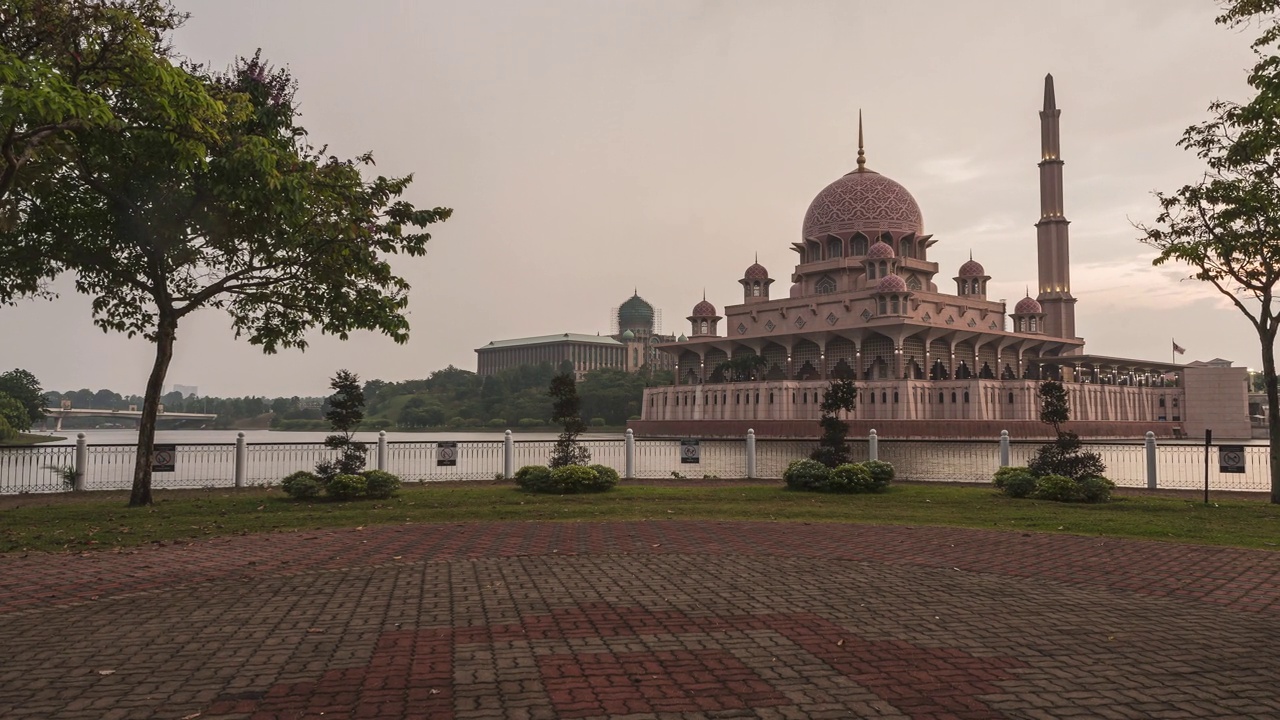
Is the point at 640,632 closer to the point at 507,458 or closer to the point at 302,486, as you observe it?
A: the point at 302,486

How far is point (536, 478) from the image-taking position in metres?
20.1

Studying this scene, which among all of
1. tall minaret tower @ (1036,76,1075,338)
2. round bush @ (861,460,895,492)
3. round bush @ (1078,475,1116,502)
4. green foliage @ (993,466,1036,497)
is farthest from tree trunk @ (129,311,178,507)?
tall minaret tower @ (1036,76,1075,338)

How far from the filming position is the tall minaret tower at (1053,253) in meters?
77.8

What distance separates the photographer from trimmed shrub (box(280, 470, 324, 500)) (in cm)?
1861

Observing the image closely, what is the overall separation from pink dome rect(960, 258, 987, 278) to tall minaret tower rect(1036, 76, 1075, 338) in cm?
810

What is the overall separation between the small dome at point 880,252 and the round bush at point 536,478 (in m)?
52.6

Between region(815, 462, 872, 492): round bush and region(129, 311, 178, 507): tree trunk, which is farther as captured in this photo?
region(815, 462, 872, 492): round bush

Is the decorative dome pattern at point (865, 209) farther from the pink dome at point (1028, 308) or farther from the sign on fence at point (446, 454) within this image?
the sign on fence at point (446, 454)

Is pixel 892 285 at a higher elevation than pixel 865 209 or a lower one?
lower

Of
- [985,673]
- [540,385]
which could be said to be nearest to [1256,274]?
[985,673]

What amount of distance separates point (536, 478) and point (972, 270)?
2531 inches

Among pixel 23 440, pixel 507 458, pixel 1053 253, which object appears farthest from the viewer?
pixel 1053 253

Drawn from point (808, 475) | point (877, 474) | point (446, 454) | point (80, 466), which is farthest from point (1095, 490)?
point (80, 466)

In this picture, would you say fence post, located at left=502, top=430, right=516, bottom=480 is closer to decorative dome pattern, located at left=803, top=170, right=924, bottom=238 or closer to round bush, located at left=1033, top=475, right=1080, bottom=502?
round bush, located at left=1033, top=475, right=1080, bottom=502
